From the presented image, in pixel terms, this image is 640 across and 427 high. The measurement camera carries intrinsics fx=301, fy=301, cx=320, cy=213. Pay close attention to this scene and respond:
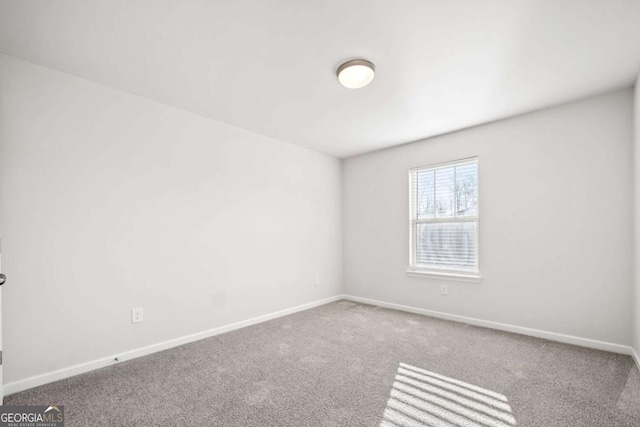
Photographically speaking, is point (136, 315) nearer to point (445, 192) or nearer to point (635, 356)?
point (445, 192)

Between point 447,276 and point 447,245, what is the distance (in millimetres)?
403

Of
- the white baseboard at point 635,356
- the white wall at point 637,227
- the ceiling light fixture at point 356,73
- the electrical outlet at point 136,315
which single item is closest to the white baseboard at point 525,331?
the white baseboard at point 635,356

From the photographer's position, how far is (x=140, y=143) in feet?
9.26

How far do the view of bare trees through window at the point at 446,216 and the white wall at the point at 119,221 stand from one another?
193 centimetres

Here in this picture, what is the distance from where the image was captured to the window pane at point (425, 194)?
4.14 meters

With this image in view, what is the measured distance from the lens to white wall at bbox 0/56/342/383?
2205 mm

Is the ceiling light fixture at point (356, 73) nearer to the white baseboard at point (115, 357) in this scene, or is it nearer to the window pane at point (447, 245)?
the window pane at point (447, 245)

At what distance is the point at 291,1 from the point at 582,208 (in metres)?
3.20

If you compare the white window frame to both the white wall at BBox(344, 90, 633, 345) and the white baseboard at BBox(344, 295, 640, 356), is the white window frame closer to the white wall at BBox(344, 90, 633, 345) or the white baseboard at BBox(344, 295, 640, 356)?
the white wall at BBox(344, 90, 633, 345)

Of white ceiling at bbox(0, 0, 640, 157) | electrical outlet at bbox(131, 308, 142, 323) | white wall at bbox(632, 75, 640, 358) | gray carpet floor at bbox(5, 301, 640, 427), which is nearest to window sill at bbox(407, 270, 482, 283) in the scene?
gray carpet floor at bbox(5, 301, 640, 427)

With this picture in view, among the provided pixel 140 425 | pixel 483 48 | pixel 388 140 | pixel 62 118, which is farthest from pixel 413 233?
pixel 62 118

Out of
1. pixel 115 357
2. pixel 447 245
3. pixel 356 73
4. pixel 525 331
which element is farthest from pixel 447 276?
pixel 115 357

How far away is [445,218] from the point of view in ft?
13.0

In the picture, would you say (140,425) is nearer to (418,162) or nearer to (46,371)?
(46,371)
